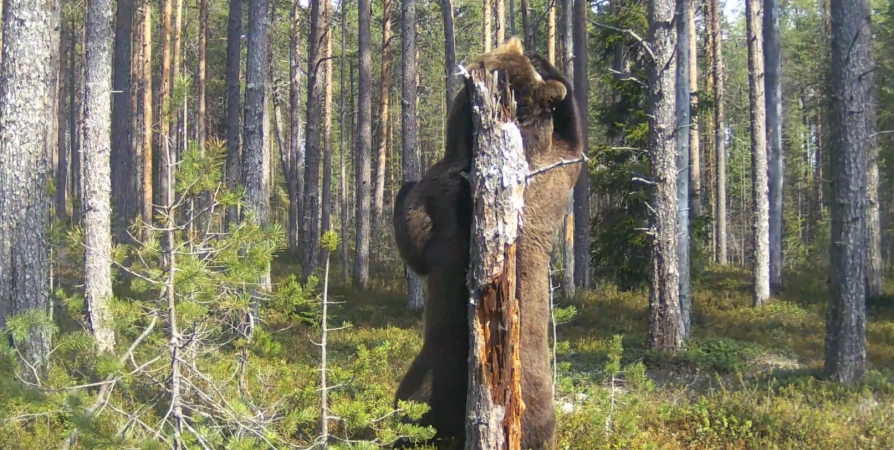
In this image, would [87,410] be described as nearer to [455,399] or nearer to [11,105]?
[455,399]

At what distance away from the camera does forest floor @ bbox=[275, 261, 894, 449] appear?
282 inches

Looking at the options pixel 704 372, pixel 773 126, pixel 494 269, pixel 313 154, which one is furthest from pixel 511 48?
pixel 773 126

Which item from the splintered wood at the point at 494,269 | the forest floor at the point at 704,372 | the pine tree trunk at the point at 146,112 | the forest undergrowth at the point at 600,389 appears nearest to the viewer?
the splintered wood at the point at 494,269

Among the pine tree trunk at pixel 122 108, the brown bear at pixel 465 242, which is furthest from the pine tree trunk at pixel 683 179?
the pine tree trunk at pixel 122 108

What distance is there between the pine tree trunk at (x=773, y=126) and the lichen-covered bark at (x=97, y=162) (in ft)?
63.1

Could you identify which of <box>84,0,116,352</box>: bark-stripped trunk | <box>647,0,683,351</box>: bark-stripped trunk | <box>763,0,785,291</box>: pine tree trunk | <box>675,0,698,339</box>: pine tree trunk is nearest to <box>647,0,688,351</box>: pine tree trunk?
<box>647,0,683,351</box>: bark-stripped trunk

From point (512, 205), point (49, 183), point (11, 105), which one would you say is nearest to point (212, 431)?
point (512, 205)

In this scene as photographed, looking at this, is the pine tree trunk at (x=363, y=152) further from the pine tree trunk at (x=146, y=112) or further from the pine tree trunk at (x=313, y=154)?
the pine tree trunk at (x=146, y=112)

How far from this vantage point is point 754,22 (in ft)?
76.8

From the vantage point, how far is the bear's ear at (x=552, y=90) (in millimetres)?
4712

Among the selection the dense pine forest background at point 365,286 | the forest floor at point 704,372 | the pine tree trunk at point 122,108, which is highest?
the pine tree trunk at point 122,108

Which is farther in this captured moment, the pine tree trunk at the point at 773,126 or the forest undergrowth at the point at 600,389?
the pine tree trunk at the point at 773,126

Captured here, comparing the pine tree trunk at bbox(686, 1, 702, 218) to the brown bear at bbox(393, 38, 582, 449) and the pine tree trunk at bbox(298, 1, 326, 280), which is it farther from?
the brown bear at bbox(393, 38, 582, 449)

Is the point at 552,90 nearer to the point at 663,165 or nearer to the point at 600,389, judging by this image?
the point at 600,389
